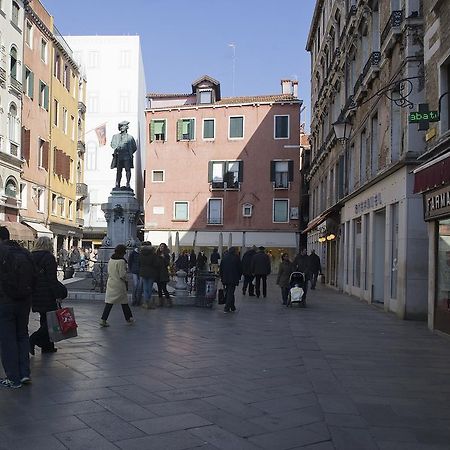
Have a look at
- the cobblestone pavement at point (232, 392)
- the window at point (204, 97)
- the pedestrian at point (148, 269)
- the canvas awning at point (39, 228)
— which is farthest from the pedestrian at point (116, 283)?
the window at point (204, 97)

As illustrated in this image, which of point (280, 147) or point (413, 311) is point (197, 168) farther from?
point (413, 311)

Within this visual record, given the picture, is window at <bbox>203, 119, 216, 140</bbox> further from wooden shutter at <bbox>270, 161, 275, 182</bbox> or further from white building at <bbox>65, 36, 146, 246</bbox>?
white building at <bbox>65, 36, 146, 246</bbox>

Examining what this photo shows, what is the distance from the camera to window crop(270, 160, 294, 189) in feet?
146

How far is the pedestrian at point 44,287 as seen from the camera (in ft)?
26.4

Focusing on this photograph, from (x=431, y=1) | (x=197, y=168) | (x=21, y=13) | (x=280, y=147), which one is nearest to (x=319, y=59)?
(x=280, y=147)

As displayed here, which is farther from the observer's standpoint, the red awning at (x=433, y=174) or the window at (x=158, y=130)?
the window at (x=158, y=130)

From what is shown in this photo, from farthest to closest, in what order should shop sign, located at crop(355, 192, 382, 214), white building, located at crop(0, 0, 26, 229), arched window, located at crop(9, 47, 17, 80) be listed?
arched window, located at crop(9, 47, 17, 80) → white building, located at crop(0, 0, 26, 229) → shop sign, located at crop(355, 192, 382, 214)

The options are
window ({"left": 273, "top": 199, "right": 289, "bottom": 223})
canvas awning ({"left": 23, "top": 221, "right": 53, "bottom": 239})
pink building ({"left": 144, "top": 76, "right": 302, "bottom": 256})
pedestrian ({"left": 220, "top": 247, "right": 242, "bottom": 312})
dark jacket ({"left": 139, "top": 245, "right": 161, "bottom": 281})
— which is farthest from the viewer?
window ({"left": 273, "top": 199, "right": 289, "bottom": 223})

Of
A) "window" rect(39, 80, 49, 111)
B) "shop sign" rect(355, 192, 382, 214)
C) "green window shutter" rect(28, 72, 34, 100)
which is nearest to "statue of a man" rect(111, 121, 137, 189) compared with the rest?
"shop sign" rect(355, 192, 382, 214)

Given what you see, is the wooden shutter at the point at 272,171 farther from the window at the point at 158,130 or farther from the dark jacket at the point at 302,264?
the dark jacket at the point at 302,264

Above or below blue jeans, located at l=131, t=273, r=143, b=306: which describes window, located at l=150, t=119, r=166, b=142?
above

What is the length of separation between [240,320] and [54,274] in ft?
19.5

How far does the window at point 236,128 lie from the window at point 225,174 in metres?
2.04

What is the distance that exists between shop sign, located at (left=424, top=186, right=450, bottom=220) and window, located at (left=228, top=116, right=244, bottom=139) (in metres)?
33.1
